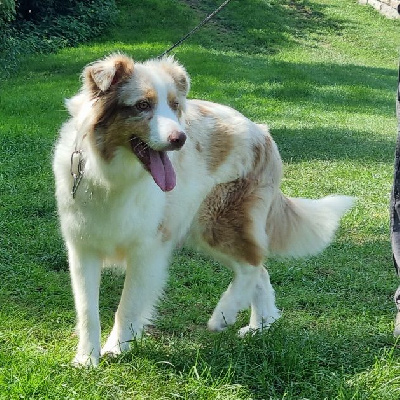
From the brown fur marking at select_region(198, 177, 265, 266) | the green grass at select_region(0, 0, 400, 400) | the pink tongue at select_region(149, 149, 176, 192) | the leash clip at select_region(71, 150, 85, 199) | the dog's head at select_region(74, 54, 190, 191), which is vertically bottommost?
the green grass at select_region(0, 0, 400, 400)

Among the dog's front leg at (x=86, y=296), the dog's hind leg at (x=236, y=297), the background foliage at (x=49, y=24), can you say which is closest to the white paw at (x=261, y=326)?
the dog's hind leg at (x=236, y=297)

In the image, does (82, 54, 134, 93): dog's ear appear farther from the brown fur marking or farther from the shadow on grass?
the shadow on grass

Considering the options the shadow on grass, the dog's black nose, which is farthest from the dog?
the shadow on grass

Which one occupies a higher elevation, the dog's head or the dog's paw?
the dog's head

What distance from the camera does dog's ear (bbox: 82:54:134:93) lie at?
3.63m

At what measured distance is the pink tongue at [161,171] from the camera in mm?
3662

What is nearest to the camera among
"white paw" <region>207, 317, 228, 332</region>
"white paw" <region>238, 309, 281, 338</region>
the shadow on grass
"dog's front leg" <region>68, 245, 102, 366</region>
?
"dog's front leg" <region>68, 245, 102, 366</region>

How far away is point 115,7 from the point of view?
68.2 feet

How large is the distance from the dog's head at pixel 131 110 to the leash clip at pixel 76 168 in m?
0.14

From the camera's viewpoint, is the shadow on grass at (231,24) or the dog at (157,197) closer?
the dog at (157,197)

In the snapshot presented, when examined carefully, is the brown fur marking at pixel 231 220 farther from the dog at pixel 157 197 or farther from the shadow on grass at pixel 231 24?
the shadow on grass at pixel 231 24

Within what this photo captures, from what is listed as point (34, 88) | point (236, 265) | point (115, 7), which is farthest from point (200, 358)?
point (115, 7)

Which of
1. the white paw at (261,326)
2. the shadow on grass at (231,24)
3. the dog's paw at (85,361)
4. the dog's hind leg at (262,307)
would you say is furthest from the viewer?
the shadow on grass at (231,24)

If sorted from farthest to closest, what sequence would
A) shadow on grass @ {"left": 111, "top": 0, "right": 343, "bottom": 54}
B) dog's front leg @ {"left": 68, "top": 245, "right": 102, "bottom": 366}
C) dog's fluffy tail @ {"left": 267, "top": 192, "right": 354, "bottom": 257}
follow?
shadow on grass @ {"left": 111, "top": 0, "right": 343, "bottom": 54}, dog's fluffy tail @ {"left": 267, "top": 192, "right": 354, "bottom": 257}, dog's front leg @ {"left": 68, "top": 245, "right": 102, "bottom": 366}
